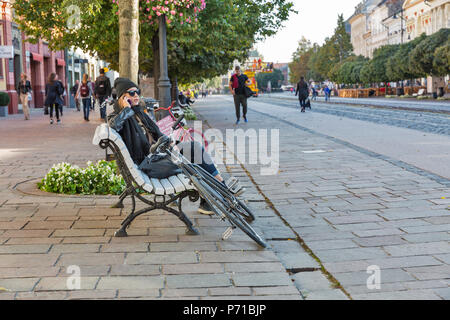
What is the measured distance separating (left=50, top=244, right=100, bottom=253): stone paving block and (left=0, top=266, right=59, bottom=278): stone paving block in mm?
461

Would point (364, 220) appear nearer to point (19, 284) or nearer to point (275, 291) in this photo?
point (275, 291)

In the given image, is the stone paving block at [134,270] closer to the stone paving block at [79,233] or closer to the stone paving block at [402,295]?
the stone paving block at [79,233]

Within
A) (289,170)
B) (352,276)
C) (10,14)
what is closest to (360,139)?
(289,170)

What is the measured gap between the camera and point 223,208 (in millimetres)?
4914

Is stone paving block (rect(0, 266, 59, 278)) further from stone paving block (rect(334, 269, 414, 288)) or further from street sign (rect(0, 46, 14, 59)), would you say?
street sign (rect(0, 46, 14, 59))

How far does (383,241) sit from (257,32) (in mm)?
17582

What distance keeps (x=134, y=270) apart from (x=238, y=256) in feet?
2.63

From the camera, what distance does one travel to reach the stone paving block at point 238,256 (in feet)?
14.7


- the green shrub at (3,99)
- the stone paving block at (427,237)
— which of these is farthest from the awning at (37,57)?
the stone paving block at (427,237)

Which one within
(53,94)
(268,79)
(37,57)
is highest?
(268,79)

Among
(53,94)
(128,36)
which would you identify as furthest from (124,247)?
(53,94)

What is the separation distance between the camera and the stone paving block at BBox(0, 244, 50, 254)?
471 centimetres

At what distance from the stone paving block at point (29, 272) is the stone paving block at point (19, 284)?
88 millimetres
